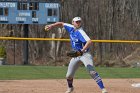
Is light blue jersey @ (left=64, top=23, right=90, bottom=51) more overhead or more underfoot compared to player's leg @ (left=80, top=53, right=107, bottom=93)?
more overhead

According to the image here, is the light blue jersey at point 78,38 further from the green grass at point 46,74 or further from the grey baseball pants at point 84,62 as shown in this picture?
the green grass at point 46,74

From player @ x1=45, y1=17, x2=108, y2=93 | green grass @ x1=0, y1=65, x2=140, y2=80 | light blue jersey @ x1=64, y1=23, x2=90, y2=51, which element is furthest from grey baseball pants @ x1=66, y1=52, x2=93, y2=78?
green grass @ x1=0, y1=65, x2=140, y2=80

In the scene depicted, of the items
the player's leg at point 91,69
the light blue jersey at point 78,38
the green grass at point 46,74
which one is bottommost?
the green grass at point 46,74

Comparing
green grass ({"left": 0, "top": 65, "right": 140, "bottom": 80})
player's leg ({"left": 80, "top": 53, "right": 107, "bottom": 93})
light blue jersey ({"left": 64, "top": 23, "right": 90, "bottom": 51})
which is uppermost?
light blue jersey ({"left": 64, "top": 23, "right": 90, "bottom": 51})

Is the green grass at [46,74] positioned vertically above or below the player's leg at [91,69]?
below

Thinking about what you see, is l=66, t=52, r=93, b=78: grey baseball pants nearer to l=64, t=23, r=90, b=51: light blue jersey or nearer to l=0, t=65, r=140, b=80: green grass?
l=64, t=23, r=90, b=51: light blue jersey

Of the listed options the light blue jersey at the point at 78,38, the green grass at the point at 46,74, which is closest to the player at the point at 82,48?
the light blue jersey at the point at 78,38

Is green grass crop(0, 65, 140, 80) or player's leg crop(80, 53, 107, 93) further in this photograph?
green grass crop(0, 65, 140, 80)

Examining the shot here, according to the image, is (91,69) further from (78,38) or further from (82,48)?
(78,38)

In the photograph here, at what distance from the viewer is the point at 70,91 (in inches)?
431

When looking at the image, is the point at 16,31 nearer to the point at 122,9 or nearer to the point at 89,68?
the point at 122,9

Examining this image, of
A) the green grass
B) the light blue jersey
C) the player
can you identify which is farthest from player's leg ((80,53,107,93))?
the green grass

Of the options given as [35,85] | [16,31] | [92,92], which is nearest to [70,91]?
[92,92]

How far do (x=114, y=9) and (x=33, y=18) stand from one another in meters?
9.82
